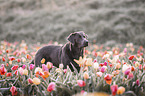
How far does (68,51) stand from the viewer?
302 cm

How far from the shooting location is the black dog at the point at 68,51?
2.90 m

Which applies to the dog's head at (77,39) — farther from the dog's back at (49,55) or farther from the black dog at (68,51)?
the dog's back at (49,55)

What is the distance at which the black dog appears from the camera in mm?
2898

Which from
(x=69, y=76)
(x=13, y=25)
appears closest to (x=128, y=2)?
(x=13, y=25)

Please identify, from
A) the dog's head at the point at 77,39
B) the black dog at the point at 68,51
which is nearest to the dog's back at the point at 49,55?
the black dog at the point at 68,51

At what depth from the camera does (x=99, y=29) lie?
8.52 m

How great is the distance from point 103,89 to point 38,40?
24.6ft

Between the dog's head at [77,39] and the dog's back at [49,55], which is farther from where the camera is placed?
the dog's back at [49,55]

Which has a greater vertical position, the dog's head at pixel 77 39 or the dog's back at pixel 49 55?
the dog's head at pixel 77 39

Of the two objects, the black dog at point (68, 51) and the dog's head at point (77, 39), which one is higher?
the dog's head at point (77, 39)

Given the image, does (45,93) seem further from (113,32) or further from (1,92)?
(113,32)

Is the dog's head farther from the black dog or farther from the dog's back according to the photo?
the dog's back

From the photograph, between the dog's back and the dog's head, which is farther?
the dog's back

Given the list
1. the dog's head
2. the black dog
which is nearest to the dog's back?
the black dog
